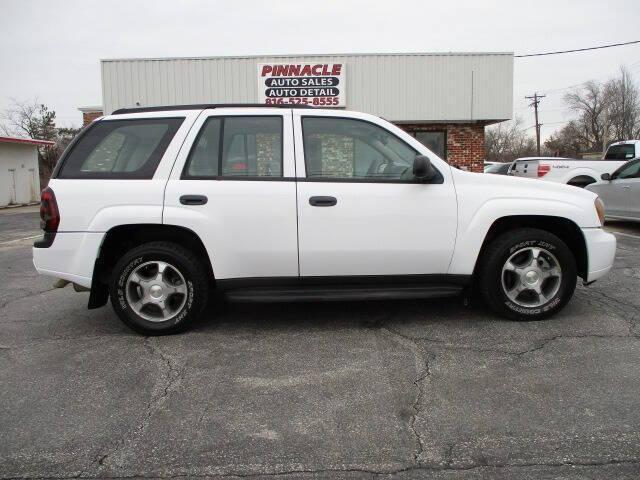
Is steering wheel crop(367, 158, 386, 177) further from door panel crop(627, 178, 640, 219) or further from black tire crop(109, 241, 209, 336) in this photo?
door panel crop(627, 178, 640, 219)

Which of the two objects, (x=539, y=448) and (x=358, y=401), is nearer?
(x=539, y=448)

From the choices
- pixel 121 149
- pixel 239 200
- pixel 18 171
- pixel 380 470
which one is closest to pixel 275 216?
pixel 239 200

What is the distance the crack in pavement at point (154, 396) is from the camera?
8.79 ft

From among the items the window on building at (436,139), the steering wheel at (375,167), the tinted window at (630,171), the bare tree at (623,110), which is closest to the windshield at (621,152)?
the window on building at (436,139)

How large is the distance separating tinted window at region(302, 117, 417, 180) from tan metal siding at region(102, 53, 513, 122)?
13009mm

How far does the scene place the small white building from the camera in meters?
23.4

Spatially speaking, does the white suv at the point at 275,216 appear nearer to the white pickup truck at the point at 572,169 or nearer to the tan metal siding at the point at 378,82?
the white pickup truck at the point at 572,169

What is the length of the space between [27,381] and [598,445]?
3436mm

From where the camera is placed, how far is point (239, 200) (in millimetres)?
4191

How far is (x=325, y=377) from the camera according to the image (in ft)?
11.7

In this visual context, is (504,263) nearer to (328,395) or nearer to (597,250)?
(597,250)

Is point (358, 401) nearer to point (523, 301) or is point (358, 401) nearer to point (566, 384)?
point (566, 384)

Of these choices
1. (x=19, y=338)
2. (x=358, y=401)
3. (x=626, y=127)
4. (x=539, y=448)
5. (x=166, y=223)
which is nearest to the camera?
(x=539, y=448)

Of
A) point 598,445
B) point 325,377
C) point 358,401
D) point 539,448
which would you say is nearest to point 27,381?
point 325,377
